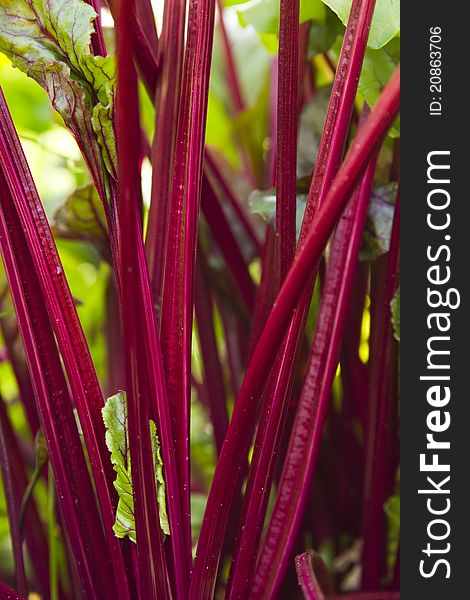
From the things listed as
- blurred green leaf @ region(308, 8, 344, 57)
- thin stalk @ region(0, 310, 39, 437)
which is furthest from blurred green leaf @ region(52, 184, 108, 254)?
blurred green leaf @ region(308, 8, 344, 57)

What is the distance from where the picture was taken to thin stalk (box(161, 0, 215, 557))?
0.41 meters

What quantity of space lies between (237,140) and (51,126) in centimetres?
28

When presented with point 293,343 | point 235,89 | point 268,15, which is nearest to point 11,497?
point 293,343

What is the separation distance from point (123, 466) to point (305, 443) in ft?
0.39

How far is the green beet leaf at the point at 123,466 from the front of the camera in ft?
1.29

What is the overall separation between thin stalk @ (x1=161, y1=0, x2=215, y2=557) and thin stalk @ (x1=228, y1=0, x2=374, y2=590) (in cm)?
4

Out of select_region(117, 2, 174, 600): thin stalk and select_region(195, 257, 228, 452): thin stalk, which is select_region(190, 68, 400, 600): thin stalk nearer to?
select_region(117, 2, 174, 600): thin stalk

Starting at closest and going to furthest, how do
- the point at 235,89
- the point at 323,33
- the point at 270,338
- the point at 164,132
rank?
the point at 270,338, the point at 164,132, the point at 323,33, the point at 235,89

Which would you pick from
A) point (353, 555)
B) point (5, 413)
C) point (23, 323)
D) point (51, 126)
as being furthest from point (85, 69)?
point (51, 126)

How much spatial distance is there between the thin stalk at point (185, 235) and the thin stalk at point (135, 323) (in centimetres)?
2

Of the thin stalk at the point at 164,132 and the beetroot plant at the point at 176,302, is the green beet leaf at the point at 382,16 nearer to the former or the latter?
the beetroot plant at the point at 176,302

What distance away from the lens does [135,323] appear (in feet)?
1.15

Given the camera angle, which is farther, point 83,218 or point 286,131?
point 83,218

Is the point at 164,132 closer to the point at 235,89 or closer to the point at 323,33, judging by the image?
the point at 323,33
